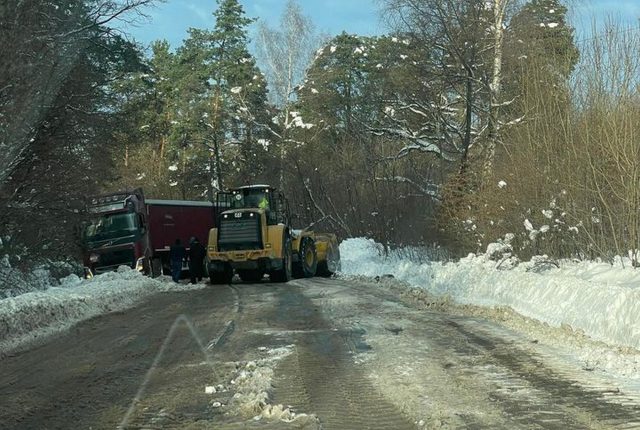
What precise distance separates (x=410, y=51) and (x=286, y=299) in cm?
1255

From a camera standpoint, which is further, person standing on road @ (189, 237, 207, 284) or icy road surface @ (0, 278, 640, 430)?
person standing on road @ (189, 237, 207, 284)

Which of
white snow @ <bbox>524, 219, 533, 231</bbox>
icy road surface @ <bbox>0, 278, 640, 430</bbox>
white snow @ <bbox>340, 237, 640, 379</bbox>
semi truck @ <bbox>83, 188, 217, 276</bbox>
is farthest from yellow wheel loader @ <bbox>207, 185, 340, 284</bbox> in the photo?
icy road surface @ <bbox>0, 278, 640, 430</bbox>

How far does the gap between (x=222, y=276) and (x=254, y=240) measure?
2.29 m

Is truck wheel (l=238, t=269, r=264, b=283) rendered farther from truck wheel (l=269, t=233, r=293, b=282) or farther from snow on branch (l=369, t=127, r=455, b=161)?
snow on branch (l=369, t=127, r=455, b=161)

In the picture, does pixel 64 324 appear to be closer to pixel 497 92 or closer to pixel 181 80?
pixel 497 92

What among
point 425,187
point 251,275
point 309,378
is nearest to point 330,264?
point 425,187

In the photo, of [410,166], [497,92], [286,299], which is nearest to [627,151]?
[286,299]

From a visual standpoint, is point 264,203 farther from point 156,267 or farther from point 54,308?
point 54,308

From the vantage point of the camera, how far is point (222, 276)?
85.7ft

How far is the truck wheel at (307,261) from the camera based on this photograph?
2780cm

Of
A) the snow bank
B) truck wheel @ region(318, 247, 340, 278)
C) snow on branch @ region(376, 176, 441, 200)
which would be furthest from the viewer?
truck wheel @ region(318, 247, 340, 278)

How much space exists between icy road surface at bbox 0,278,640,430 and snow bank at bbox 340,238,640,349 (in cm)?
110

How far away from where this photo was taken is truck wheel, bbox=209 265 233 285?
25.8m

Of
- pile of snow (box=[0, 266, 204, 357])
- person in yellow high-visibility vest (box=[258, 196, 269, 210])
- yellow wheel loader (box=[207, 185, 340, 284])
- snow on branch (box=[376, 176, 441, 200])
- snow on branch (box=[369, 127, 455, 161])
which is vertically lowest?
pile of snow (box=[0, 266, 204, 357])
